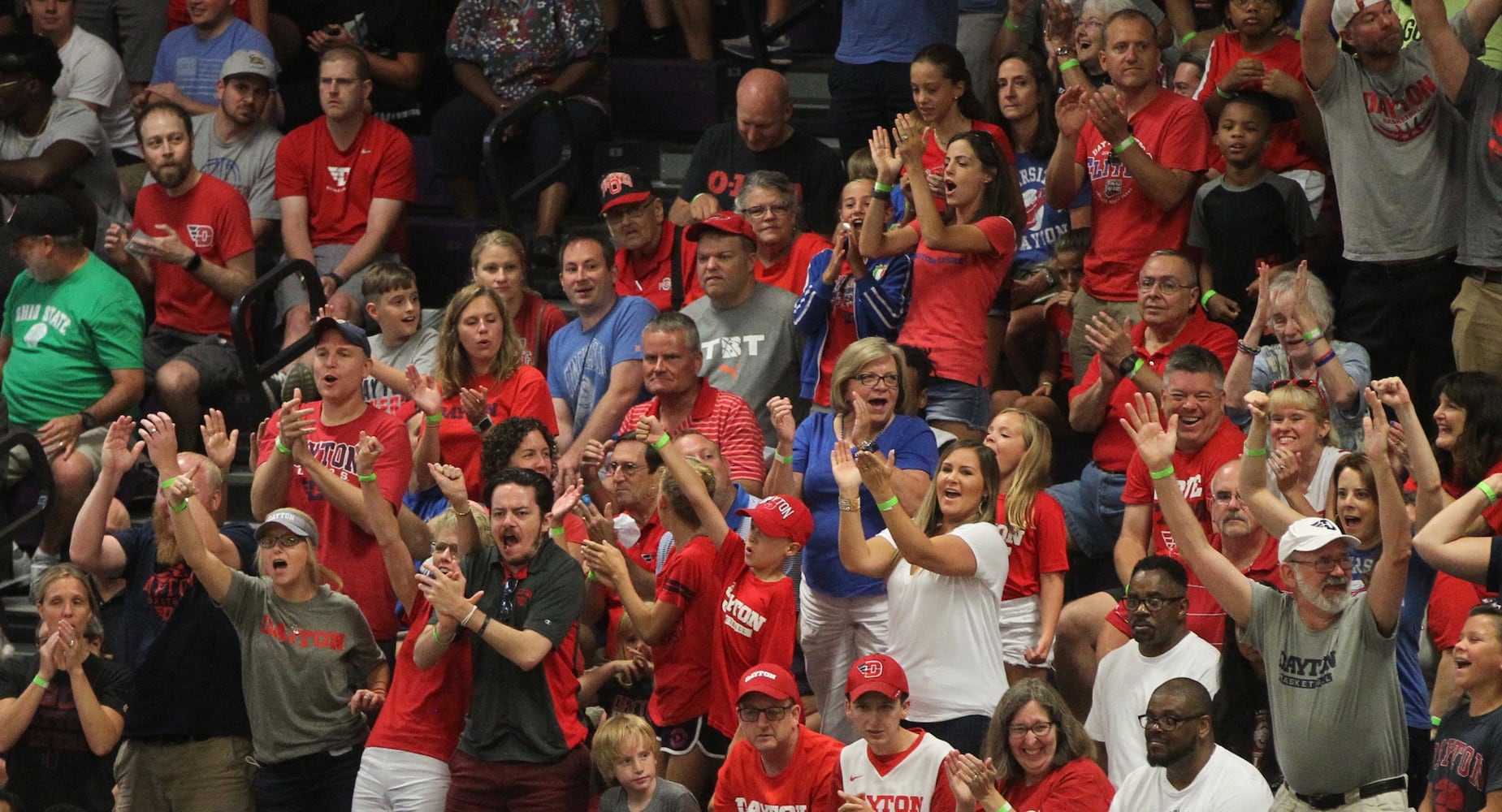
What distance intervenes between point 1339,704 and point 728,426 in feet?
9.49

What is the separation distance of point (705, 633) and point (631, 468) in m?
0.75

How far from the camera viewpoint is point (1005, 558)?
7.12 meters

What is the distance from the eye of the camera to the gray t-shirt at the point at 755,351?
877cm

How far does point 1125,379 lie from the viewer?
8.27m

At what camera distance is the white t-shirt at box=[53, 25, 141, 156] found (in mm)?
10930

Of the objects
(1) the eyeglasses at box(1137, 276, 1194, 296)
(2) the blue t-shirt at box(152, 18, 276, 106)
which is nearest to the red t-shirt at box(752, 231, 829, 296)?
(1) the eyeglasses at box(1137, 276, 1194, 296)

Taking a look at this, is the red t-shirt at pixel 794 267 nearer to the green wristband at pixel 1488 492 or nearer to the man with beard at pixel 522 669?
the man with beard at pixel 522 669

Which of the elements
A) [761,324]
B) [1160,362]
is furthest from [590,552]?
[1160,362]

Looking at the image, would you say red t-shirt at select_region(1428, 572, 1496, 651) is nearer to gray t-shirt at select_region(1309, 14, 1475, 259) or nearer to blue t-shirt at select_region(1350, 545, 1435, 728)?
blue t-shirt at select_region(1350, 545, 1435, 728)

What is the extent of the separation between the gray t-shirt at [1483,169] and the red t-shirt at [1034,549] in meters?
2.07

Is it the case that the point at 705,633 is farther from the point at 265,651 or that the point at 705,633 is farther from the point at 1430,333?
the point at 1430,333

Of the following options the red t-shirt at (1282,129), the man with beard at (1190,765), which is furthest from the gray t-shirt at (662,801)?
the red t-shirt at (1282,129)

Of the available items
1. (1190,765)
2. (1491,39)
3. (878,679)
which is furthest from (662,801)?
(1491,39)

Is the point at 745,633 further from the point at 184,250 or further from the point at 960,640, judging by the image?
the point at 184,250
